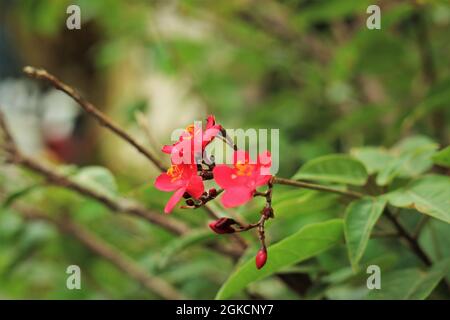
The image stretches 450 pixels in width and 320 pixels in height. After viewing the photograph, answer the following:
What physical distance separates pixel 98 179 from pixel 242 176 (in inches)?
14.4

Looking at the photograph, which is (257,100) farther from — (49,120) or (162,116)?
(49,120)

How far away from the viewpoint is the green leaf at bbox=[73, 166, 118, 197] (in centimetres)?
86

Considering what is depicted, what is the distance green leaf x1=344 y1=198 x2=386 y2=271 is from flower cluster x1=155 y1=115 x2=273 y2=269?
0.36ft

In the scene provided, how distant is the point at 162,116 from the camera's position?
10.2 feet

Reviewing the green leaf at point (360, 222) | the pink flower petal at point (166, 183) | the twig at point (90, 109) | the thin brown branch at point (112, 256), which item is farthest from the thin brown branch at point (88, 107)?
the thin brown branch at point (112, 256)

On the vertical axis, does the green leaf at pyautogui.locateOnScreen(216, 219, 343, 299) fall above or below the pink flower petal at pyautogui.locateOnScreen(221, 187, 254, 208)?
below

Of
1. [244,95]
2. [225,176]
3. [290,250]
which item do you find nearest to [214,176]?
[225,176]

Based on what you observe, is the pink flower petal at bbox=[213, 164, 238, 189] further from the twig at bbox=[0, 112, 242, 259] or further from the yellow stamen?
the twig at bbox=[0, 112, 242, 259]

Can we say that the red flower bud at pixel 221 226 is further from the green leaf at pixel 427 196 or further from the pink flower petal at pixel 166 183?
the green leaf at pixel 427 196

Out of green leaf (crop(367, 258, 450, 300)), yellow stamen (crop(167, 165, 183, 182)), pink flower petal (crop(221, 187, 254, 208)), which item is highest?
yellow stamen (crop(167, 165, 183, 182))

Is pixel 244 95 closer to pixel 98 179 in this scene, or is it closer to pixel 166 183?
pixel 98 179

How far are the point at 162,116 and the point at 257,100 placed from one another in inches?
28.7

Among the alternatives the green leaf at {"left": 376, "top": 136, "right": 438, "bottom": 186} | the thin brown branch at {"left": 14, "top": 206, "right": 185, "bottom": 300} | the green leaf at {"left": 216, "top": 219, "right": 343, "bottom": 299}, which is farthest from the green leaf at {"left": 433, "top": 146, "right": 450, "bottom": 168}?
the thin brown branch at {"left": 14, "top": 206, "right": 185, "bottom": 300}

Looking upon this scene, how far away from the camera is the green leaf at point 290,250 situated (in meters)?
0.65
